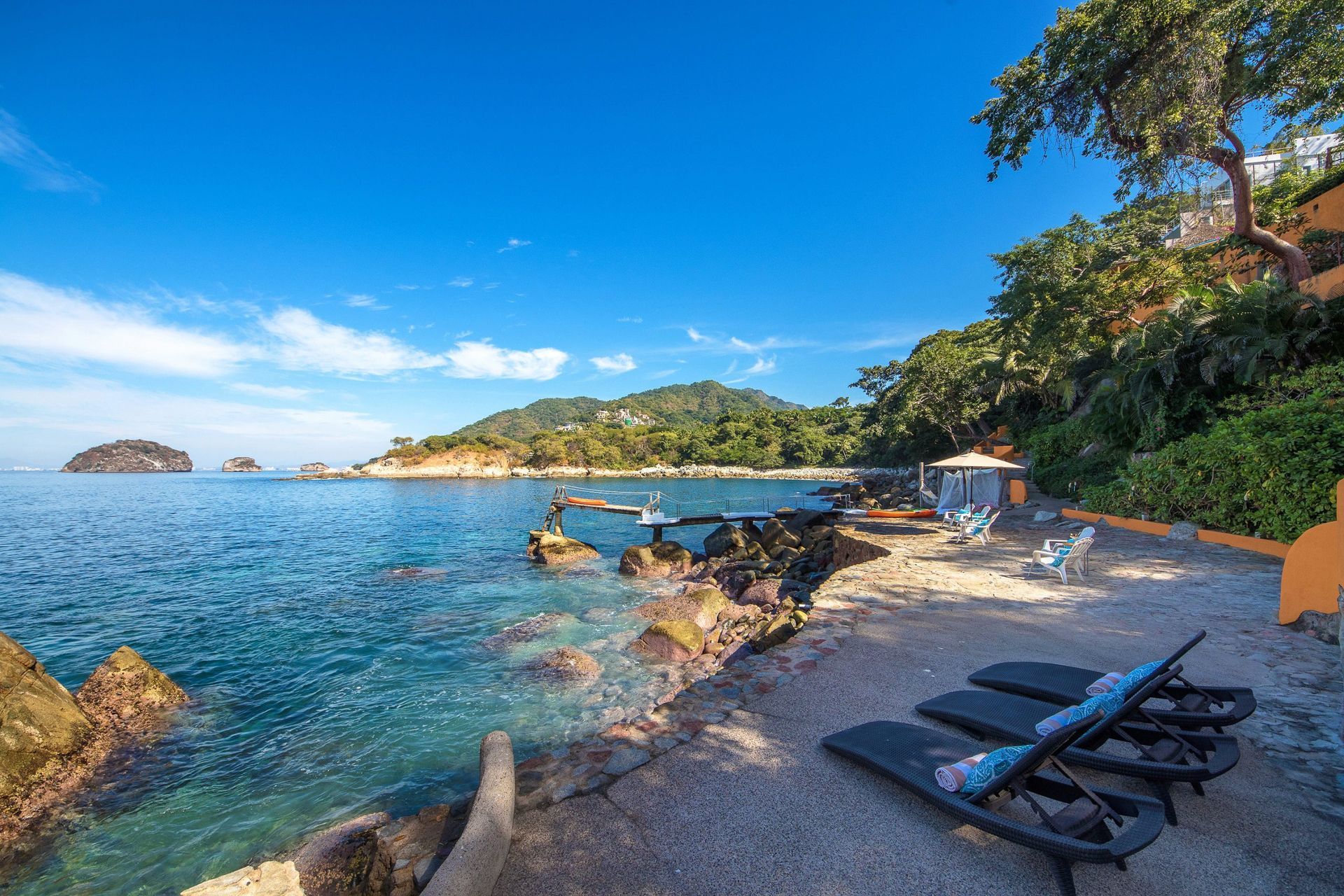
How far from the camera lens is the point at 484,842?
2.57 m

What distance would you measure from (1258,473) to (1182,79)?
28.8ft

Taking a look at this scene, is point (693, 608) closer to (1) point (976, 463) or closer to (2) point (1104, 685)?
(2) point (1104, 685)

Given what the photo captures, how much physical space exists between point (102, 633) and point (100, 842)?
929cm

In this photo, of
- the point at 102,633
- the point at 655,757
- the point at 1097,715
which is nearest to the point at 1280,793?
the point at 1097,715

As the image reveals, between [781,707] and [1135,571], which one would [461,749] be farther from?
[1135,571]

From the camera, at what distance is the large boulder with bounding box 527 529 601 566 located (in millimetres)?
17172

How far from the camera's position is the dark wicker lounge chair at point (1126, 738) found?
252 centimetres

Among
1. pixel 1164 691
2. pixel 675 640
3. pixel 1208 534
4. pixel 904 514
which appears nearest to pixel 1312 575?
pixel 1164 691

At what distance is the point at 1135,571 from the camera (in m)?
8.17

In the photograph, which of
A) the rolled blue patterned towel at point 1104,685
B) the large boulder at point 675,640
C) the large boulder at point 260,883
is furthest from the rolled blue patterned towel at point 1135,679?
the large boulder at point 675,640

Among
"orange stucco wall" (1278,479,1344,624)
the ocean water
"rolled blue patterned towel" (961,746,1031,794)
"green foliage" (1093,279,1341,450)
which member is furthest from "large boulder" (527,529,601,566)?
"green foliage" (1093,279,1341,450)

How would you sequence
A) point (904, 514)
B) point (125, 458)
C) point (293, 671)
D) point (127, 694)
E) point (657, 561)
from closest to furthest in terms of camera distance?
point (127, 694) → point (293, 671) → point (657, 561) → point (904, 514) → point (125, 458)

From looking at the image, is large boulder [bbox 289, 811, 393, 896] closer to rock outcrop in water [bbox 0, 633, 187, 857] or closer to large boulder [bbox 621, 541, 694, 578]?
rock outcrop in water [bbox 0, 633, 187, 857]

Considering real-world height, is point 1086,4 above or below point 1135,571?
above
